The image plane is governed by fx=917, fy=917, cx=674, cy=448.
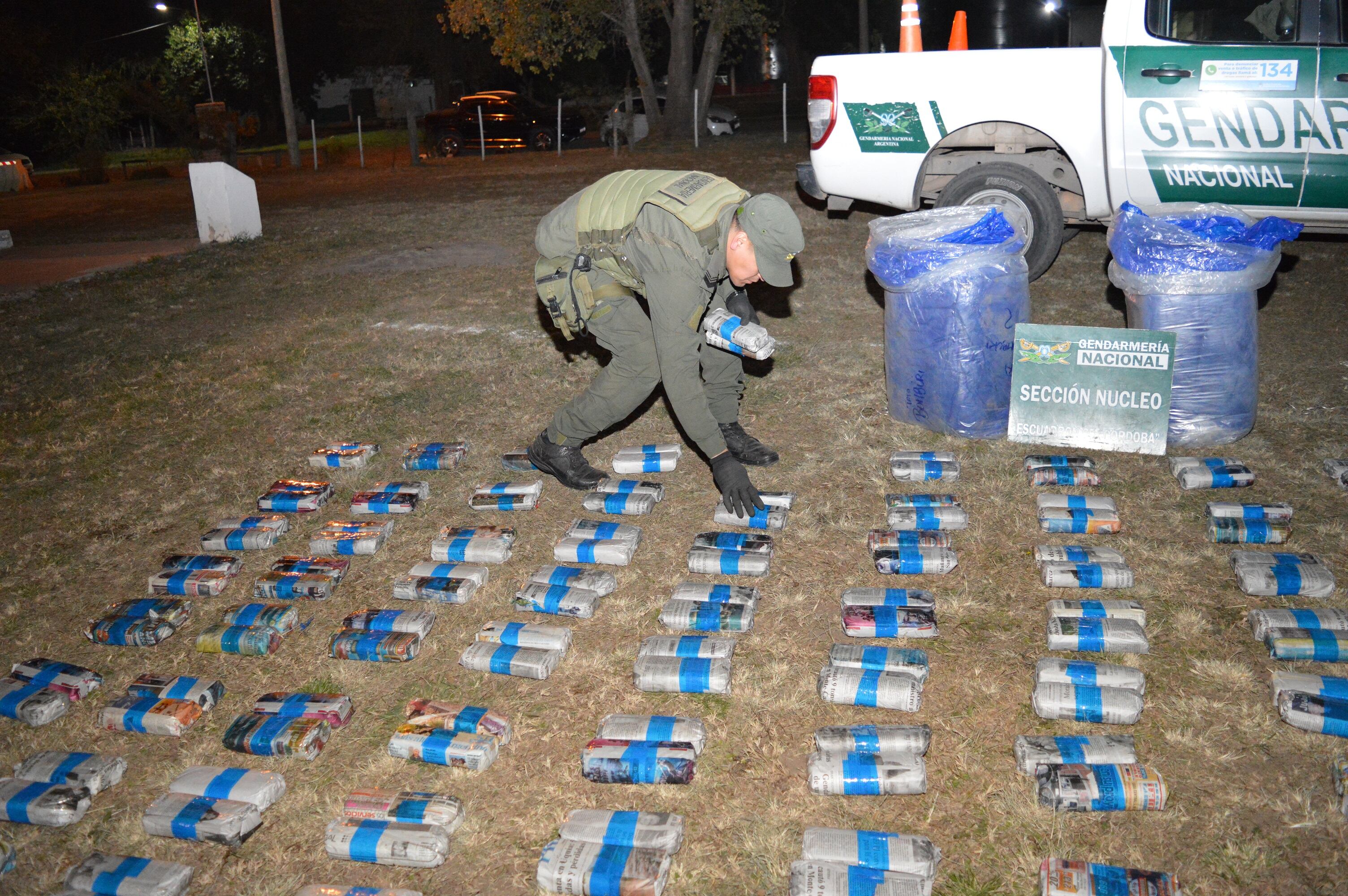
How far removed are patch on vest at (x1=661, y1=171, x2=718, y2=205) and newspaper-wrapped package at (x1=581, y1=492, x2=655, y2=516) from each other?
4.93 ft

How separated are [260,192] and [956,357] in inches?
635

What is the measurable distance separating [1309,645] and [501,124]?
868 inches

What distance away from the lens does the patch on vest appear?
387 cm

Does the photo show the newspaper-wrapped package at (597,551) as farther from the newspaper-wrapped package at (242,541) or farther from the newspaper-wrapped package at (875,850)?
the newspaper-wrapped package at (875,850)

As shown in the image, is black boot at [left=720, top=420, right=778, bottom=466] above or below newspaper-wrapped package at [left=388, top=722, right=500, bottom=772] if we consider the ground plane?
above

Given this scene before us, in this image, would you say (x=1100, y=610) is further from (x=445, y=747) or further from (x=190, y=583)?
(x=190, y=583)

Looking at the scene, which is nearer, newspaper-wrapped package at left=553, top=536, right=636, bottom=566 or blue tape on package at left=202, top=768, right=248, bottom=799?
blue tape on package at left=202, top=768, right=248, bottom=799

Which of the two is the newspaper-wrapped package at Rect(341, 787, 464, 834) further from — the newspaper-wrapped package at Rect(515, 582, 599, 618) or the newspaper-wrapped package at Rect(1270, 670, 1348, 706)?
the newspaper-wrapped package at Rect(1270, 670, 1348, 706)

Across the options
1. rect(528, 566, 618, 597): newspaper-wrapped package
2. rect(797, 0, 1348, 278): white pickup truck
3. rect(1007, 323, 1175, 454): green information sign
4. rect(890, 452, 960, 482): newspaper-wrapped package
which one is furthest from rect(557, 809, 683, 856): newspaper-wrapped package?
rect(797, 0, 1348, 278): white pickup truck

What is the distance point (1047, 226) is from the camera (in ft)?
21.2

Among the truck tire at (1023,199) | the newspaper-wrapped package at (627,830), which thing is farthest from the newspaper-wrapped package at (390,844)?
the truck tire at (1023,199)

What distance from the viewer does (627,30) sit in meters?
19.6

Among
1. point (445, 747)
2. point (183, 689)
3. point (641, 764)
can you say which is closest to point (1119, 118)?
point (641, 764)

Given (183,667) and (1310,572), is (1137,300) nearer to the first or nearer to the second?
(1310,572)
